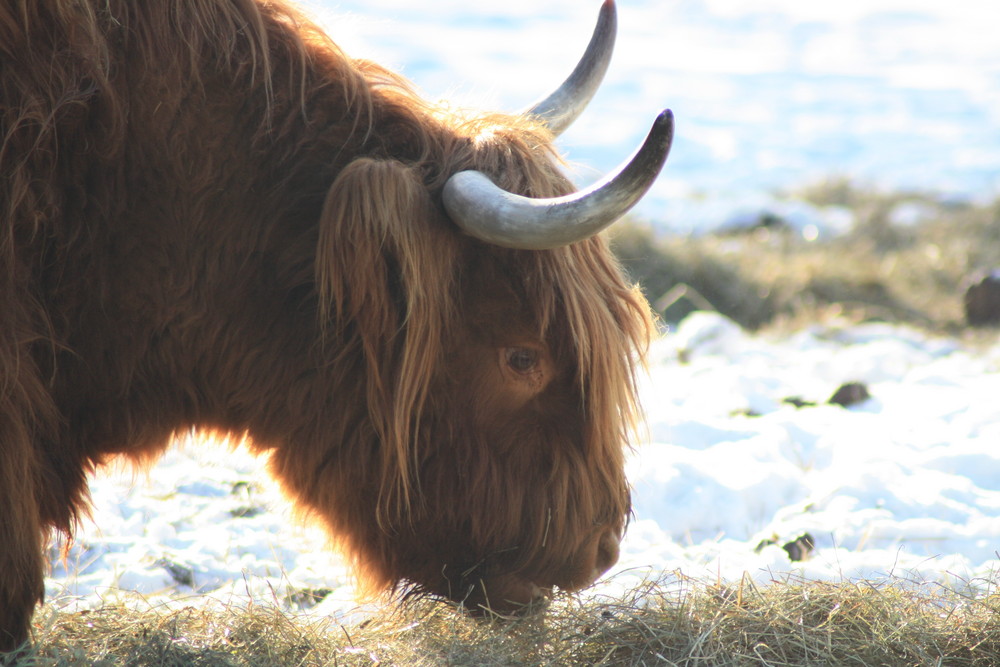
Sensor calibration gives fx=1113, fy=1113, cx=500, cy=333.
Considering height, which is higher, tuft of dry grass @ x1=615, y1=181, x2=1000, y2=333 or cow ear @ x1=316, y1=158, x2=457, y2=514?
cow ear @ x1=316, y1=158, x2=457, y2=514

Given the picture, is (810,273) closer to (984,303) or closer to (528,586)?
(984,303)

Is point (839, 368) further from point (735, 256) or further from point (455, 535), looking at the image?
point (455, 535)

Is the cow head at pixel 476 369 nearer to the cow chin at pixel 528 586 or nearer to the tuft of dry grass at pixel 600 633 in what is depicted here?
the cow chin at pixel 528 586

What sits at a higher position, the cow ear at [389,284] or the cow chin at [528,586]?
the cow ear at [389,284]

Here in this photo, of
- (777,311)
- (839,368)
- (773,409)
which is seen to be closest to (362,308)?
(773,409)

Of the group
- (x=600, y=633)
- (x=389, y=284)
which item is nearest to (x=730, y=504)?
(x=600, y=633)

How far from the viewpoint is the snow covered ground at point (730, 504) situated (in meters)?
3.14

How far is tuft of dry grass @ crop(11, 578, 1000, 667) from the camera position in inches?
96.6

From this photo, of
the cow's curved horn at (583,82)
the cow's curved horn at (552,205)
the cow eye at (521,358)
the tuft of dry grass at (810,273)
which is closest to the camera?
the cow's curved horn at (552,205)

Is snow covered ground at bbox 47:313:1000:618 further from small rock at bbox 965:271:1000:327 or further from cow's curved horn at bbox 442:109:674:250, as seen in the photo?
small rock at bbox 965:271:1000:327

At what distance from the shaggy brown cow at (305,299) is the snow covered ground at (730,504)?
1.27 feet

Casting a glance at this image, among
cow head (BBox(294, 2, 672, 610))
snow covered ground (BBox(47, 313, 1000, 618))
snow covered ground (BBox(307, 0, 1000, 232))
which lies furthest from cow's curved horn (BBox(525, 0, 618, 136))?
snow covered ground (BBox(307, 0, 1000, 232))

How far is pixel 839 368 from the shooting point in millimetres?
5461

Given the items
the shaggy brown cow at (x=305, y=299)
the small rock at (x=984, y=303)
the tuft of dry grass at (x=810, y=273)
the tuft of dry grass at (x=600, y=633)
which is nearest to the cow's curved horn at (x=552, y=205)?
the shaggy brown cow at (x=305, y=299)
